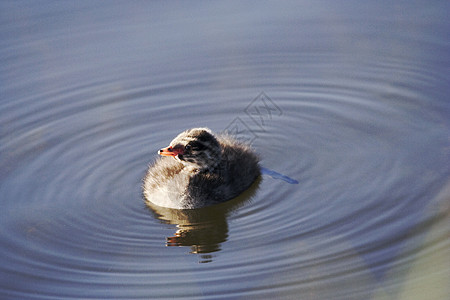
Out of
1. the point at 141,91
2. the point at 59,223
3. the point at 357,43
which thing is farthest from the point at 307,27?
the point at 59,223

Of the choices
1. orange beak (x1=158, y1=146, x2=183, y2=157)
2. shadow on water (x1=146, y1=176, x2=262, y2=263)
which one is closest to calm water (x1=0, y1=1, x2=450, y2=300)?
shadow on water (x1=146, y1=176, x2=262, y2=263)

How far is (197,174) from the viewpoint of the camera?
849 centimetres

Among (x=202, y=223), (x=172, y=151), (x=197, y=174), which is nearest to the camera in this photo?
(x=202, y=223)

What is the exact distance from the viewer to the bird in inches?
327

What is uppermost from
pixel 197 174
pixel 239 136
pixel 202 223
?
pixel 239 136

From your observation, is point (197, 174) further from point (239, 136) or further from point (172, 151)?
point (239, 136)

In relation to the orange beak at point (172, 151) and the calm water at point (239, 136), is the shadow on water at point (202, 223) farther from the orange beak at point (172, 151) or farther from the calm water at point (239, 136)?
the orange beak at point (172, 151)

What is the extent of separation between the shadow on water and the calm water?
2 centimetres

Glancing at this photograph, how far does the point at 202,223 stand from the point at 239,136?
1.90 meters

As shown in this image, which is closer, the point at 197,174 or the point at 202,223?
the point at 202,223

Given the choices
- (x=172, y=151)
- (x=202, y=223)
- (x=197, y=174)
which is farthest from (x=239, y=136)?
(x=202, y=223)

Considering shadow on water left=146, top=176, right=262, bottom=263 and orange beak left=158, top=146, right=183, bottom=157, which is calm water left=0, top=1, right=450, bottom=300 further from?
orange beak left=158, top=146, right=183, bottom=157

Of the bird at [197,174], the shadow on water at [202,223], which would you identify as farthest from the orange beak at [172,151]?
the shadow on water at [202,223]

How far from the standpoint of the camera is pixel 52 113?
33.9 ft
